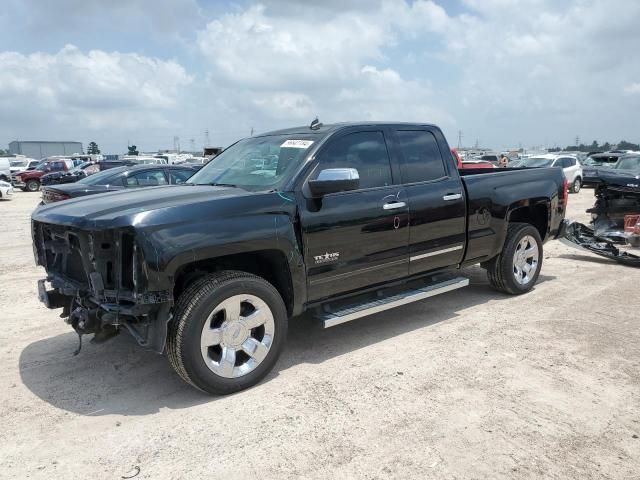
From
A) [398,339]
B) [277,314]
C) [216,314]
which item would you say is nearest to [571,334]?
[398,339]

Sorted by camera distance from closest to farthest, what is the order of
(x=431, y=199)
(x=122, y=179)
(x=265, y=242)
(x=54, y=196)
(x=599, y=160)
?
(x=265, y=242) < (x=431, y=199) < (x=54, y=196) < (x=122, y=179) < (x=599, y=160)

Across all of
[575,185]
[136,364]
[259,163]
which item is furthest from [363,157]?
[575,185]

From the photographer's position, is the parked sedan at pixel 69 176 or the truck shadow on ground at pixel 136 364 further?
the parked sedan at pixel 69 176

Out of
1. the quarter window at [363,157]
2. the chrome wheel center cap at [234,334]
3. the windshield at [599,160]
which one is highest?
the quarter window at [363,157]

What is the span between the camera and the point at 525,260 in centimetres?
636

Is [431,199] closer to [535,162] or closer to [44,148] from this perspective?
[535,162]

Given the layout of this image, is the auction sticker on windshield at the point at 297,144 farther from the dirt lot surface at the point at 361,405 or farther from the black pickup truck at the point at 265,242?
the dirt lot surface at the point at 361,405

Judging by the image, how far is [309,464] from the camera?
295 centimetres

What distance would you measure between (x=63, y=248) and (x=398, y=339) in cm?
293

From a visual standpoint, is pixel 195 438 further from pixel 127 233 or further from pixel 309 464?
pixel 127 233

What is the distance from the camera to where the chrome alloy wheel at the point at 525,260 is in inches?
245

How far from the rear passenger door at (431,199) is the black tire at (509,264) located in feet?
2.63

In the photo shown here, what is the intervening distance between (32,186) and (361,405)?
31.4 metres

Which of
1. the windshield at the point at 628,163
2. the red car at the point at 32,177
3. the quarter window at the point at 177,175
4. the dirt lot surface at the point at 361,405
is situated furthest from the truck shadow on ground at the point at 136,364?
the red car at the point at 32,177
